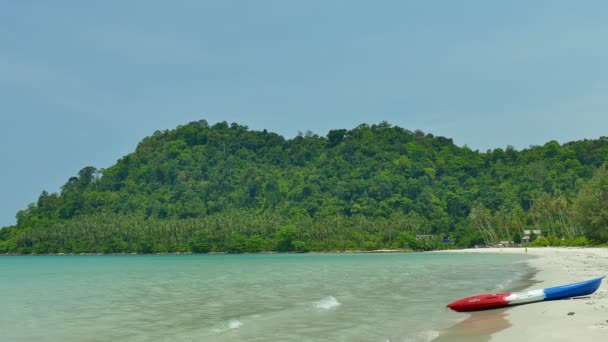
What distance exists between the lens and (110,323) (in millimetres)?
24203

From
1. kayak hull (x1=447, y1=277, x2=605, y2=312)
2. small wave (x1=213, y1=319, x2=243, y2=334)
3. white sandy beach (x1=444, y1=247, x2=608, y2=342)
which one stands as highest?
kayak hull (x1=447, y1=277, x2=605, y2=312)

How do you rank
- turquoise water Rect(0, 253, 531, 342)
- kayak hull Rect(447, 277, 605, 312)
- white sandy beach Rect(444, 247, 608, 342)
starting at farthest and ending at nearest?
1. kayak hull Rect(447, 277, 605, 312)
2. turquoise water Rect(0, 253, 531, 342)
3. white sandy beach Rect(444, 247, 608, 342)

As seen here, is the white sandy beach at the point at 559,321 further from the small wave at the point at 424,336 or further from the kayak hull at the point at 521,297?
the small wave at the point at 424,336

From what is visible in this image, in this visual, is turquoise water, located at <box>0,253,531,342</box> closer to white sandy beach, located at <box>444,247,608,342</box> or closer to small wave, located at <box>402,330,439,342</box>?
small wave, located at <box>402,330,439,342</box>

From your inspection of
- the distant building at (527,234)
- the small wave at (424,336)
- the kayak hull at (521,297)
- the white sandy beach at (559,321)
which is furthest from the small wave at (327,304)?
the distant building at (527,234)

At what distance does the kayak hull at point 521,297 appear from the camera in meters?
21.2

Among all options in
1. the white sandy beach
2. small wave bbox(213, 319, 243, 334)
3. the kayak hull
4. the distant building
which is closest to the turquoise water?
small wave bbox(213, 319, 243, 334)

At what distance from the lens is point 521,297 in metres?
21.4

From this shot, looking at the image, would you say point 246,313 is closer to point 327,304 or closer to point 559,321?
point 327,304

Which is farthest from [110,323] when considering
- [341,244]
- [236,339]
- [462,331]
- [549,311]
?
[341,244]

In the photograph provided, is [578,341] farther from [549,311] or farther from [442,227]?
[442,227]

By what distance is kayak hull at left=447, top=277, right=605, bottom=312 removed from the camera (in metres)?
21.2

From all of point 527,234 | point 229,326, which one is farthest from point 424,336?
point 527,234

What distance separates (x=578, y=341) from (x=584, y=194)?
84.7 m
